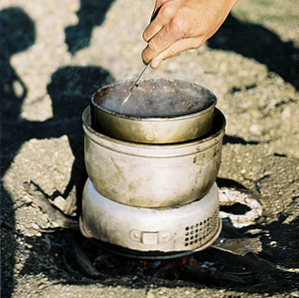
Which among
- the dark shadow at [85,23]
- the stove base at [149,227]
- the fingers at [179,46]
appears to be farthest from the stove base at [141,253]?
the dark shadow at [85,23]

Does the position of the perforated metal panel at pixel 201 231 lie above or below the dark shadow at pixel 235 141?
above

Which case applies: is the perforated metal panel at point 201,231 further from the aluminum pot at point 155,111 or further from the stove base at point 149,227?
the aluminum pot at point 155,111

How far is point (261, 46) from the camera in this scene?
21.4 ft

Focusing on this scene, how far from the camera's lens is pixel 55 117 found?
447 cm

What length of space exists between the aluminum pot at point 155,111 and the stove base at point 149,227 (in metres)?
0.49

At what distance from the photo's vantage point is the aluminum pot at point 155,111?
206 cm

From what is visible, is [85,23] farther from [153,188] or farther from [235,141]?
[153,188]

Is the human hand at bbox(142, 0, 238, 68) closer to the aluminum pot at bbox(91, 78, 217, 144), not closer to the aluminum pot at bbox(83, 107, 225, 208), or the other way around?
the aluminum pot at bbox(91, 78, 217, 144)

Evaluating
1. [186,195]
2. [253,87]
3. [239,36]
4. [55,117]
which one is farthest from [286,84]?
[186,195]

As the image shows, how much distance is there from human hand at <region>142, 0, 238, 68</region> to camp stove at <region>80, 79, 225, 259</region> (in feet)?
1.29

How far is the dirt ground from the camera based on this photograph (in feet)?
7.73

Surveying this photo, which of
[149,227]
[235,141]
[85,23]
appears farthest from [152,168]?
[85,23]

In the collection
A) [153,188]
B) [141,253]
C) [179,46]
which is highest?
[179,46]

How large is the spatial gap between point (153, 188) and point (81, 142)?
1.71 meters
